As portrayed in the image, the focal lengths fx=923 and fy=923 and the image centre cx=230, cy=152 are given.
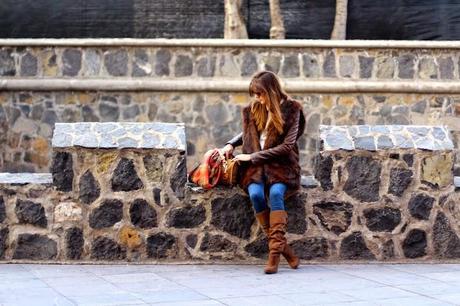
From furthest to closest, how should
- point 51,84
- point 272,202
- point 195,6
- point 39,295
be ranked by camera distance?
point 195,6 → point 51,84 → point 272,202 → point 39,295

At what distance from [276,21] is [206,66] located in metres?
1.79

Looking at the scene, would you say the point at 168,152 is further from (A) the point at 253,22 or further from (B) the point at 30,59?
(A) the point at 253,22

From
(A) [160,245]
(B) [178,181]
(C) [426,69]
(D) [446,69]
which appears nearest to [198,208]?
(B) [178,181]

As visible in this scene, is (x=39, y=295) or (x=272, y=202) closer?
(x=39, y=295)

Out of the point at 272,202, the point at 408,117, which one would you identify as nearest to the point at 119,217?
the point at 272,202

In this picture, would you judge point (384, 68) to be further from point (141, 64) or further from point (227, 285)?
point (227, 285)

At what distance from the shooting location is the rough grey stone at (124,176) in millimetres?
7281

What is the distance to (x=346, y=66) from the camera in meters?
13.0

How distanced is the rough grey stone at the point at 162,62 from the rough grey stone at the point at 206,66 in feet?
1.43

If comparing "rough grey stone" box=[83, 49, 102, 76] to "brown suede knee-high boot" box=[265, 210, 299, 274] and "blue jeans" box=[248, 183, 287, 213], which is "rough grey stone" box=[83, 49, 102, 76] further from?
"brown suede knee-high boot" box=[265, 210, 299, 274]

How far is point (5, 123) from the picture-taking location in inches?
519

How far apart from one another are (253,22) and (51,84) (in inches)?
144

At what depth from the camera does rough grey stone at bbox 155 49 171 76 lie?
13.0 meters

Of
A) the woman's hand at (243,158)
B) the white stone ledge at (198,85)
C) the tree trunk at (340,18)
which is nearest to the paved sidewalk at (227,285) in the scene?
the woman's hand at (243,158)
